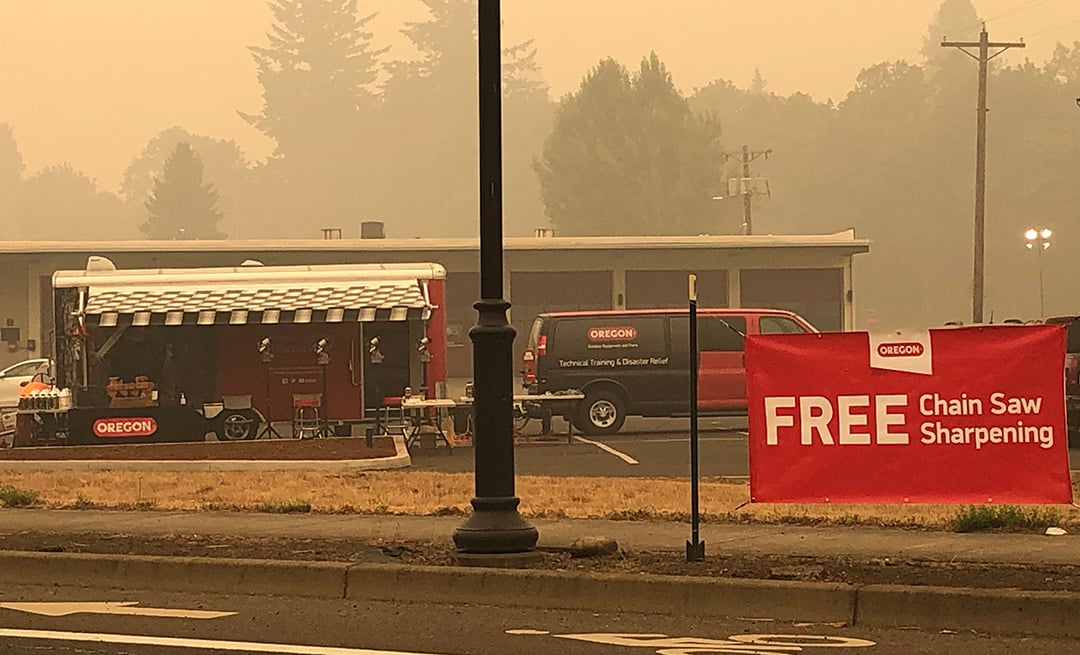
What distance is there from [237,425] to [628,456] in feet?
24.8

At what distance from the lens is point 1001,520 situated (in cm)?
1305

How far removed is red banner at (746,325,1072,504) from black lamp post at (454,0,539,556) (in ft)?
8.23

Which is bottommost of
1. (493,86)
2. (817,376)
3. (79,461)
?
(79,461)

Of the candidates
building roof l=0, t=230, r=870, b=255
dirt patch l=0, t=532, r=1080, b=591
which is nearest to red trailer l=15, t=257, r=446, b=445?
dirt patch l=0, t=532, r=1080, b=591

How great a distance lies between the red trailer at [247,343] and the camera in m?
27.2

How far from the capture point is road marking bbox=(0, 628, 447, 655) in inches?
330

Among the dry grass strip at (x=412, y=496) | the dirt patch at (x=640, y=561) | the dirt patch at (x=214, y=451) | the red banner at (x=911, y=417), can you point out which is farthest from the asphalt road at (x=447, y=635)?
the dirt patch at (x=214, y=451)

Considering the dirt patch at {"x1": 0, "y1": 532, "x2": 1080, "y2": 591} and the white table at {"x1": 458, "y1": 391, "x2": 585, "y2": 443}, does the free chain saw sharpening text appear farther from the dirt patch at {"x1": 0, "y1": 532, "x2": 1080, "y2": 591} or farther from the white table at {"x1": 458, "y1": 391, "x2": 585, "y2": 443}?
the white table at {"x1": 458, "y1": 391, "x2": 585, "y2": 443}

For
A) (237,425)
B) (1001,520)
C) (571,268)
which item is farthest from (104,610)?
(571,268)

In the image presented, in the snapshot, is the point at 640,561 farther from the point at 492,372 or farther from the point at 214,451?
the point at 214,451

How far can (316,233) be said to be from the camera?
193 metres

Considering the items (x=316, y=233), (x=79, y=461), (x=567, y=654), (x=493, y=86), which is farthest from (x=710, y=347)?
(x=316, y=233)

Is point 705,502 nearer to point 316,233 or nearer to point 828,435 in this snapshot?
point 828,435

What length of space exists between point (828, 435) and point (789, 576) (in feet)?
8.31
